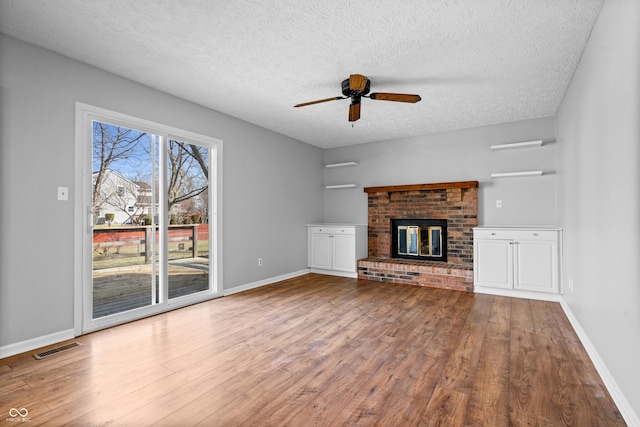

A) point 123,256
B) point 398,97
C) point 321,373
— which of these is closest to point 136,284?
point 123,256

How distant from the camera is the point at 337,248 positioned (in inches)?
222

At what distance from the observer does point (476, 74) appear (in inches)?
124

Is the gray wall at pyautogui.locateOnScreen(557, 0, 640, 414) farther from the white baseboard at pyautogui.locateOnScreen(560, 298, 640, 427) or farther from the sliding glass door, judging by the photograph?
the sliding glass door

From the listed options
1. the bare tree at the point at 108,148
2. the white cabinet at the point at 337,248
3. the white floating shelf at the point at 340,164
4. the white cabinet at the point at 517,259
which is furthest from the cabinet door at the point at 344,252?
the bare tree at the point at 108,148

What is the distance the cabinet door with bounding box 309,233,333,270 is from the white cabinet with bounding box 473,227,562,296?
2.41 metres

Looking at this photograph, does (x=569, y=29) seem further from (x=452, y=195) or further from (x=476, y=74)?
(x=452, y=195)

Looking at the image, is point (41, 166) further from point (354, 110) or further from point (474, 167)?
point (474, 167)

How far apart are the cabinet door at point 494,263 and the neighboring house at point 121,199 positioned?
4321 millimetres

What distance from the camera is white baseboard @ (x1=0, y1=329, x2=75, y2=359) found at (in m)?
2.42

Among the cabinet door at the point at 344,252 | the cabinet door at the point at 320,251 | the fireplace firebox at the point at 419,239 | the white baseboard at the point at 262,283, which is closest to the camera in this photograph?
the white baseboard at the point at 262,283

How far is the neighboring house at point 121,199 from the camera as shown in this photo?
10.2 ft

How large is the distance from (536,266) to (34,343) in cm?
533

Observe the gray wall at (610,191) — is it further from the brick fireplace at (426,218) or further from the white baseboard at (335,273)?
the white baseboard at (335,273)

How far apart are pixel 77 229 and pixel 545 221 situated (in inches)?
223
